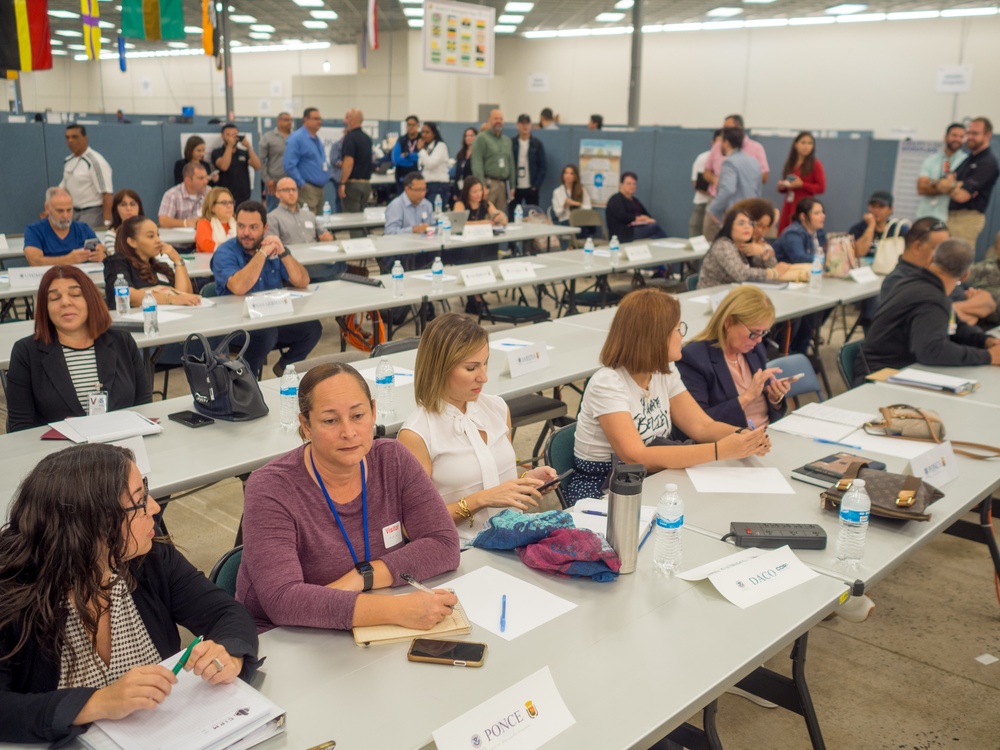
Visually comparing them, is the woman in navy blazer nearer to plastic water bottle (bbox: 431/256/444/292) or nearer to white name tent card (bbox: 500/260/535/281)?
plastic water bottle (bbox: 431/256/444/292)

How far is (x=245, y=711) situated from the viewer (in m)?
1.46

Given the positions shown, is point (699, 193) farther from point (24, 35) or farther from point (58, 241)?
point (24, 35)

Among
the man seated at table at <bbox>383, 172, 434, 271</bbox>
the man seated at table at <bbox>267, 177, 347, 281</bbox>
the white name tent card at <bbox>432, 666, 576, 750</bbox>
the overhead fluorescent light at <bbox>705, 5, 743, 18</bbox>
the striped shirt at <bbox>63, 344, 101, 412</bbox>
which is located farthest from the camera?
the overhead fluorescent light at <bbox>705, 5, 743, 18</bbox>

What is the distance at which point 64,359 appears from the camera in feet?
10.2

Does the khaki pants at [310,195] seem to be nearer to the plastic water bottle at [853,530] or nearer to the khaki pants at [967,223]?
the khaki pants at [967,223]

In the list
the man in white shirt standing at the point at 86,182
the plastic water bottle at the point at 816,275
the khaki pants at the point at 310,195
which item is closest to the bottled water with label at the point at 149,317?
the plastic water bottle at the point at 816,275

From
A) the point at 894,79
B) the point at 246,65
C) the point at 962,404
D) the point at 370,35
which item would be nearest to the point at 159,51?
the point at 246,65

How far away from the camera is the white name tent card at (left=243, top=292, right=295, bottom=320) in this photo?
4453mm

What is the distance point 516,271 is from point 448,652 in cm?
450

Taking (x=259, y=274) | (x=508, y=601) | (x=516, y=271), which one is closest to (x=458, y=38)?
(x=516, y=271)

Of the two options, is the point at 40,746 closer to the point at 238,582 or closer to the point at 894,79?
the point at 238,582

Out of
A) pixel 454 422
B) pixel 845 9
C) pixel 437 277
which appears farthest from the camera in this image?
pixel 845 9

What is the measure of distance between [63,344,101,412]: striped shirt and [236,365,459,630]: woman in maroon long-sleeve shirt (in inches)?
59.8

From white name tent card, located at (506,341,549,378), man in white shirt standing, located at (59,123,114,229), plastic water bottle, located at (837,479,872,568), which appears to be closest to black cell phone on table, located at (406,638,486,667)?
plastic water bottle, located at (837,479,872,568)
